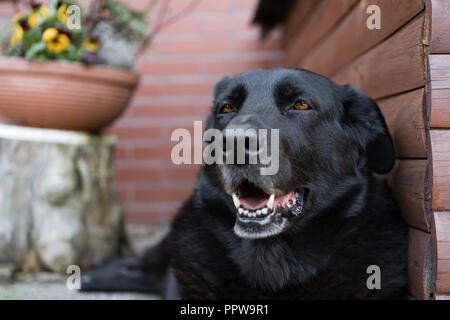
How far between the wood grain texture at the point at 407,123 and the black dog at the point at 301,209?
6 centimetres

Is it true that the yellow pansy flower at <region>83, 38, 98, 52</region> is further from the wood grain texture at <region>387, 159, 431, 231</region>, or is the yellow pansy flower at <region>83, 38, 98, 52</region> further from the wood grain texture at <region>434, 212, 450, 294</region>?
the wood grain texture at <region>434, 212, 450, 294</region>

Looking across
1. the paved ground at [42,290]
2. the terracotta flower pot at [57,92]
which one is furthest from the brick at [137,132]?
the paved ground at [42,290]

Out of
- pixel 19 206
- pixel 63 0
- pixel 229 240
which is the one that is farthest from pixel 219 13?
pixel 229 240

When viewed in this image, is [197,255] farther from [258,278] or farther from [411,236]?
[411,236]

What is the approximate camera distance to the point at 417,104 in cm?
163

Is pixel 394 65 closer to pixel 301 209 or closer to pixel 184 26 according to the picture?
pixel 301 209

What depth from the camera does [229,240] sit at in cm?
193

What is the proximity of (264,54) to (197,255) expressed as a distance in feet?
9.55

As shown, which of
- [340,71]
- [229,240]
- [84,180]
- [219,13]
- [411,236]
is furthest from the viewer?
[219,13]

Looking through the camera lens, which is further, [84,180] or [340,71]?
[84,180]

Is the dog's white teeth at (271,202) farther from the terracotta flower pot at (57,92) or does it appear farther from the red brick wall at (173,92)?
the red brick wall at (173,92)

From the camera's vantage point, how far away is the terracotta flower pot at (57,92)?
2760 millimetres

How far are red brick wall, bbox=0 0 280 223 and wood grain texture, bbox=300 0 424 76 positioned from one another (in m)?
1.18

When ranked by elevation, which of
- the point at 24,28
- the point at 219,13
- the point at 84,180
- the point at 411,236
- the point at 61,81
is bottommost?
the point at 411,236
